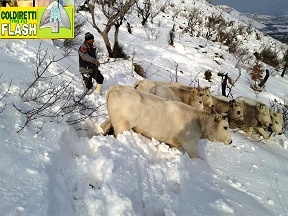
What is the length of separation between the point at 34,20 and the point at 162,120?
5618 millimetres

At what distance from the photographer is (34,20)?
9.21m

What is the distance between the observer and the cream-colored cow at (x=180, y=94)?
310 inches

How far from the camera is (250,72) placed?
2039 centimetres

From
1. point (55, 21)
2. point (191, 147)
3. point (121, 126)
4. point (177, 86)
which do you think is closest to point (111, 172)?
point (121, 126)

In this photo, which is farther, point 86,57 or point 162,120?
point 86,57

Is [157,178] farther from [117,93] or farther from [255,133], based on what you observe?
[255,133]

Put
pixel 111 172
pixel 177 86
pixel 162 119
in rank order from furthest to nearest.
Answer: pixel 177 86 < pixel 162 119 < pixel 111 172

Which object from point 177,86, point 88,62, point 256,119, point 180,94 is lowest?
point 256,119

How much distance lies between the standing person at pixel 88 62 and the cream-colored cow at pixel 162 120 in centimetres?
268

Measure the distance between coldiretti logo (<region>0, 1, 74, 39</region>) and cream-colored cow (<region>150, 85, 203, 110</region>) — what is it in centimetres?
371

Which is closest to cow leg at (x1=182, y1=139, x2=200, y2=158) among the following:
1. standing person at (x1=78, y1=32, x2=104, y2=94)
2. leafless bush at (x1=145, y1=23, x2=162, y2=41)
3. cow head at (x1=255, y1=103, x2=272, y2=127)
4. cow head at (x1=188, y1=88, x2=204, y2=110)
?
cow head at (x1=188, y1=88, x2=204, y2=110)

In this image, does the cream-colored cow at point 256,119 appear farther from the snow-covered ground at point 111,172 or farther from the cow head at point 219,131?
the cow head at point 219,131

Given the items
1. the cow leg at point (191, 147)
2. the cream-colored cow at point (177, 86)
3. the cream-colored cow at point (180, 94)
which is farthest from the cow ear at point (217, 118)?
the cream-colored cow at point (177, 86)

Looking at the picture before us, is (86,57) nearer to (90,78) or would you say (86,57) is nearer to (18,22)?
(90,78)
